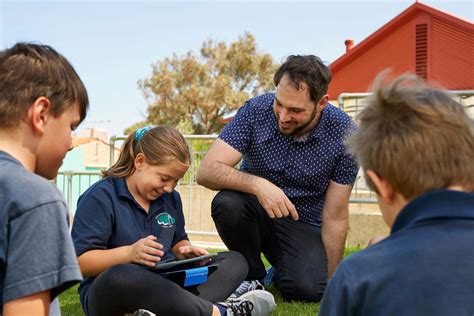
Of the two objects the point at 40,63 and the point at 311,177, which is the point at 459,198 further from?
the point at 311,177

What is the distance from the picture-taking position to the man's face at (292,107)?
3863mm

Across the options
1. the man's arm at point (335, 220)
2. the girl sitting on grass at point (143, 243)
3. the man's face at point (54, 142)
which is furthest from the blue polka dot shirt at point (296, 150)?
the man's face at point (54, 142)

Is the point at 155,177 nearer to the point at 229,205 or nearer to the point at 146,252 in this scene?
the point at 146,252

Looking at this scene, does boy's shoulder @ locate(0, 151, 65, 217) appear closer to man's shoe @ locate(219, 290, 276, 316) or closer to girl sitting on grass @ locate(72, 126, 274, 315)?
girl sitting on grass @ locate(72, 126, 274, 315)

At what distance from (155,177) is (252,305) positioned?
29.5 inches

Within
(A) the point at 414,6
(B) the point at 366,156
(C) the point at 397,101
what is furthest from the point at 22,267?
(A) the point at 414,6

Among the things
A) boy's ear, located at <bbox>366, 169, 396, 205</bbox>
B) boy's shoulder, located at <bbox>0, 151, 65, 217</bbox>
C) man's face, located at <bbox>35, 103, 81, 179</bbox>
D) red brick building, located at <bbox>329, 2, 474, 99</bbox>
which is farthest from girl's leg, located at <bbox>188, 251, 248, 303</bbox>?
red brick building, located at <bbox>329, 2, 474, 99</bbox>

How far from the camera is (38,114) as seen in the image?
1.68 m

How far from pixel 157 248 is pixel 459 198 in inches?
63.4

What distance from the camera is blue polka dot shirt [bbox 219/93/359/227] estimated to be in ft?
13.2

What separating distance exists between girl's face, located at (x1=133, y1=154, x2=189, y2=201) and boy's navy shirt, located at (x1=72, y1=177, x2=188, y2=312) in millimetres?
66

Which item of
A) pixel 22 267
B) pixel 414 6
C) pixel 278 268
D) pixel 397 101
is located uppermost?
pixel 414 6

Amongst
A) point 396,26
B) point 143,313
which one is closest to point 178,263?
point 143,313

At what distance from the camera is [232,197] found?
12.6 feet
